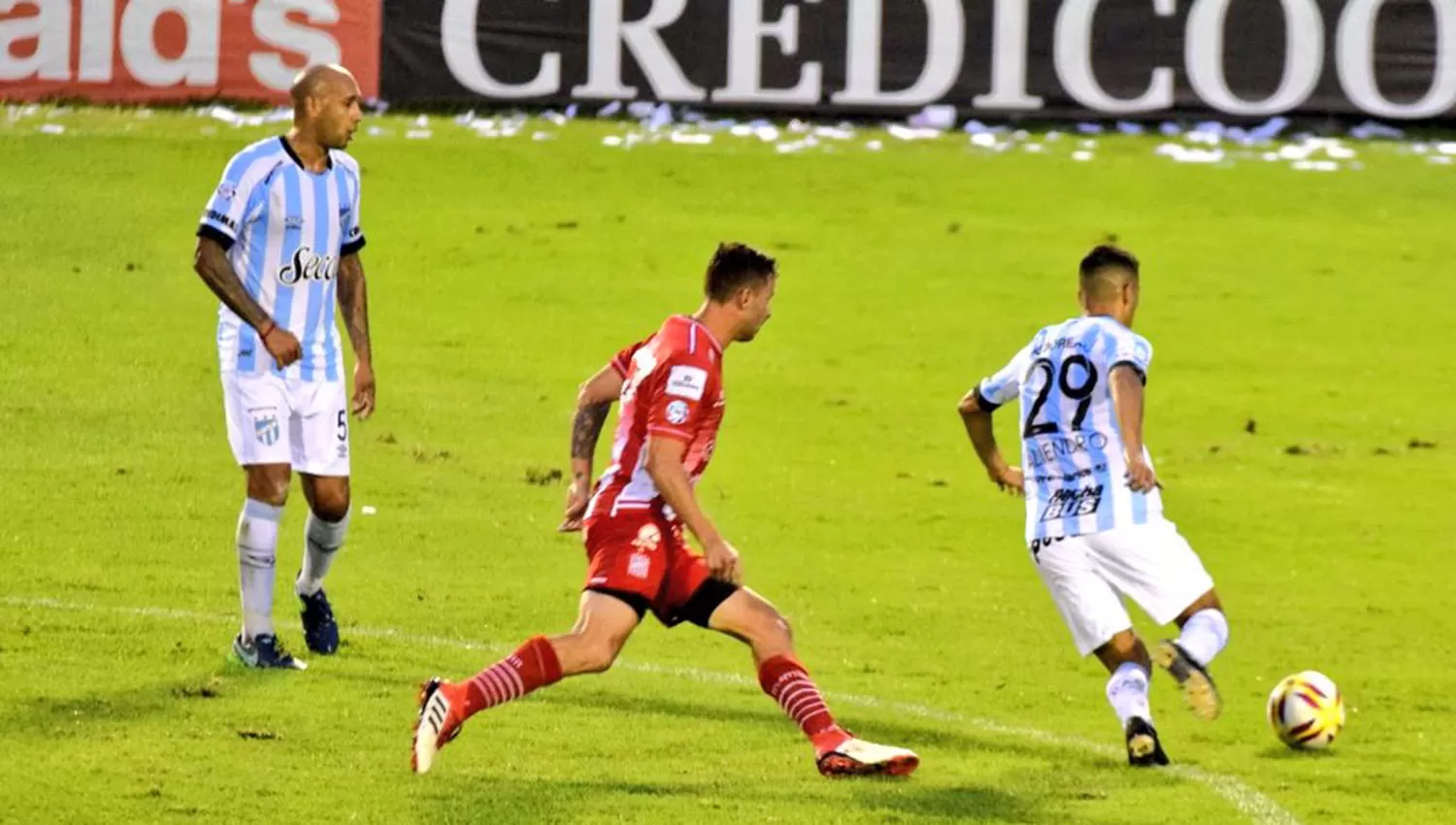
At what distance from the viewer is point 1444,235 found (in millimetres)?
24203

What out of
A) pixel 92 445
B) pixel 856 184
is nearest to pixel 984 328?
pixel 856 184

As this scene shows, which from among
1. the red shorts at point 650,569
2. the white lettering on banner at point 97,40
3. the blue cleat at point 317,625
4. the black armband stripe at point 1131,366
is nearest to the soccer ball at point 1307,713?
the black armband stripe at point 1131,366

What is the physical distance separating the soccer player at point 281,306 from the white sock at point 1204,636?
3511 millimetres

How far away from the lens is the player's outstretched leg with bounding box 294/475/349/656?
11.0m

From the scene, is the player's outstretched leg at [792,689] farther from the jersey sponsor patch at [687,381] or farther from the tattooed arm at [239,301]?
the tattooed arm at [239,301]

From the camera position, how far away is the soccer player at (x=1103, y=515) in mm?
9445

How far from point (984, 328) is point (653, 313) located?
2618 mm

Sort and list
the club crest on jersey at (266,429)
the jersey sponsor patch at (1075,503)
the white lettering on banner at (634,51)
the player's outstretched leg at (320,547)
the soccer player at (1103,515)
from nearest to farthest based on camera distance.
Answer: the soccer player at (1103,515) < the jersey sponsor patch at (1075,503) < the club crest on jersey at (266,429) < the player's outstretched leg at (320,547) < the white lettering on banner at (634,51)

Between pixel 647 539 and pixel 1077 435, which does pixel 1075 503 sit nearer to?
pixel 1077 435

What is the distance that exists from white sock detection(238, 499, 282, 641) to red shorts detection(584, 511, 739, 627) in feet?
7.49

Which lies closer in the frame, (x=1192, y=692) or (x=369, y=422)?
(x=1192, y=692)

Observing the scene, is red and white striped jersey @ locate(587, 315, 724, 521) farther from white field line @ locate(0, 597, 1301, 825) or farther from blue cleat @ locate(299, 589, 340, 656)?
blue cleat @ locate(299, 589, 340, 656)

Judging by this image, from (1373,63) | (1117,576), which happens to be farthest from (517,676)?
(1373,63)

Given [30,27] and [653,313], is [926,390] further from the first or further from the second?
[30,27]
